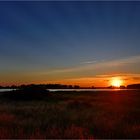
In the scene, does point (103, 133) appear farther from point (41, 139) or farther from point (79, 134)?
point (41, 139)

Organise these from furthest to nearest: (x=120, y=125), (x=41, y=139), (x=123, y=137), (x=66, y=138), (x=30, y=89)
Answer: (x=30, y=89)
(x=120, y=125)
(x=123, y=137)
(x=66, y=138)
(x=41, y=139)

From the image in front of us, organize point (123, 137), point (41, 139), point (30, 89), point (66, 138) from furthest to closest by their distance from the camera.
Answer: point (30, 89)
point (123, 137)
point (66, 138)
point (41, 139)

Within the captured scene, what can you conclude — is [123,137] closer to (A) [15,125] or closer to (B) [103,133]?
(B) [103,133]

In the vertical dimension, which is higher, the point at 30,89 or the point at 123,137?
the point at 30,89

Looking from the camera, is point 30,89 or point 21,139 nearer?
point 21,139

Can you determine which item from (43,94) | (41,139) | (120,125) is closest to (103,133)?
(120,125)

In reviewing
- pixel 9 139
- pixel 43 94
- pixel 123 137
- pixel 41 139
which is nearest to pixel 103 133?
pixel 123 137

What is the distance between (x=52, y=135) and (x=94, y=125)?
108 inches

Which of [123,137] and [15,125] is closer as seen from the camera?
[123,137]

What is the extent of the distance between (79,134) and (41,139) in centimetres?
157

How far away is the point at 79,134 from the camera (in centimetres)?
873

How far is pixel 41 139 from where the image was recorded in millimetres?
7855

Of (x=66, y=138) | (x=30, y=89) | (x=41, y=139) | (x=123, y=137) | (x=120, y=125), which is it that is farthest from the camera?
(x=30, y=89)

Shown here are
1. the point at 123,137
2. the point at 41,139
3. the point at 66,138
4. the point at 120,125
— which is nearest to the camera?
the point at 41,139
